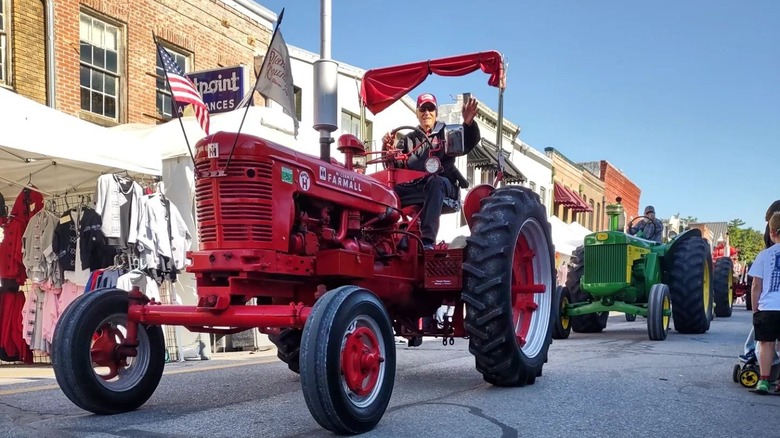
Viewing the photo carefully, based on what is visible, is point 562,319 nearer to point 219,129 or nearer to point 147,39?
point 219,129

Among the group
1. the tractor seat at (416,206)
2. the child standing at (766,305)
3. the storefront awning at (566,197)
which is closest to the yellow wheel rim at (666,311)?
the child standing at (766,305)

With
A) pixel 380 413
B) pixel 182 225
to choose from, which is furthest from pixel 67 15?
pixel 380 413

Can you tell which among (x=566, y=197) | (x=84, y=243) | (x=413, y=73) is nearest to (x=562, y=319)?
(x=413, y=73)

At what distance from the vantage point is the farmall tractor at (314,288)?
3.78 metres

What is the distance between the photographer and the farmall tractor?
12.4 ft

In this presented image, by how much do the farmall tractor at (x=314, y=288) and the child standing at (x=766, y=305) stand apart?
1.67 meters

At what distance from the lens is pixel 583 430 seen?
3951mm

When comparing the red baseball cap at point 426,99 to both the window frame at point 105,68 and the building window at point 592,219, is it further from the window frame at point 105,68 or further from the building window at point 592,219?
the building window at point 592,219

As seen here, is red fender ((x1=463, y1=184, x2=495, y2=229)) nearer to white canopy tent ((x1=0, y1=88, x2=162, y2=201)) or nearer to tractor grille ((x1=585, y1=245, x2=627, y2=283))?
white canopy tent ((x1=0, y1=88, x2=162, y2=201))

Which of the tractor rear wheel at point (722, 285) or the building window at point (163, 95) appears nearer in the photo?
the building window at point (163, 95)

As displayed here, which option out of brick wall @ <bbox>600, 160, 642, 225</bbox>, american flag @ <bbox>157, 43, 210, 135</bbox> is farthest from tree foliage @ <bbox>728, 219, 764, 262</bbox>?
american flag @ <bbox>157, 43, 210, 135</bbox>

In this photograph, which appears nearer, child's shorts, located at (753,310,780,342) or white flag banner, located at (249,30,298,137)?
white flag banner, located at (249,30,298,137)

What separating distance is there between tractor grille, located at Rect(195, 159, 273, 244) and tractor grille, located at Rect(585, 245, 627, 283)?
8.13m

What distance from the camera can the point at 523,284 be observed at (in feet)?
20.3
